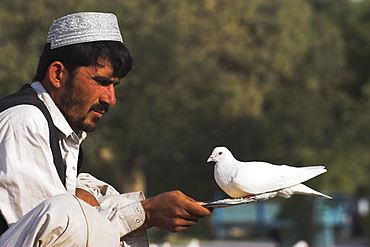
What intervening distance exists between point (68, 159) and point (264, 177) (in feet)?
2.71

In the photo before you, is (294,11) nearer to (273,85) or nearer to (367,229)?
(273,85)

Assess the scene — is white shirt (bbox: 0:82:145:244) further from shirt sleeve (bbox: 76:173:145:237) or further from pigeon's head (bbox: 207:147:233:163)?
pigeon's head (bbox: 207:147:233:163)

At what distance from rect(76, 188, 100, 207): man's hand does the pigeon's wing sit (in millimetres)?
593

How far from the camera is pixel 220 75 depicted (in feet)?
72.5

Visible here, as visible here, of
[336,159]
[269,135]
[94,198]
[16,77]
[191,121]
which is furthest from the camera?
[336,159]

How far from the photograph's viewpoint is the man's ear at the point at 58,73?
3.02 metres

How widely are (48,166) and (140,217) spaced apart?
1.41 feet

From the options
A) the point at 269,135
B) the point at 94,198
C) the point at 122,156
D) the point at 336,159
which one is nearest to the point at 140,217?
the point at 94,198

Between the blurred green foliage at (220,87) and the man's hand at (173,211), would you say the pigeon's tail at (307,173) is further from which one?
the blurred green foliage at (220,87)

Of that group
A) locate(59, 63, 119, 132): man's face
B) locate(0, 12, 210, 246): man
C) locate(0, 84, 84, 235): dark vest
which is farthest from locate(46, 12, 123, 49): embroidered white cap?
locate(0, 84, 84, 235): dark vest

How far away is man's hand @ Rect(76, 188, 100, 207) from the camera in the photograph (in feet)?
10.1

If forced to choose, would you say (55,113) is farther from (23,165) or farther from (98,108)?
(23,165)

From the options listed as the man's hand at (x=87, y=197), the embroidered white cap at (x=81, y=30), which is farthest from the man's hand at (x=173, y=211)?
the embroidered white cap at (x=81, y=30)

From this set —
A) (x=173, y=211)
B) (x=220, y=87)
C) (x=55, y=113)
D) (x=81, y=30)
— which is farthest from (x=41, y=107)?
(x=220, y=87)
